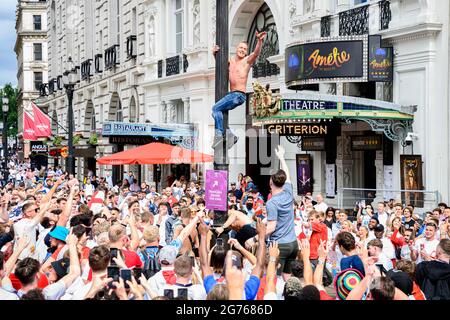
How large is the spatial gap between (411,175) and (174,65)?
55.0 feet

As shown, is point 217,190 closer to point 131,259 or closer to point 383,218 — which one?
point 131,259

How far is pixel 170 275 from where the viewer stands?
7.32 metres

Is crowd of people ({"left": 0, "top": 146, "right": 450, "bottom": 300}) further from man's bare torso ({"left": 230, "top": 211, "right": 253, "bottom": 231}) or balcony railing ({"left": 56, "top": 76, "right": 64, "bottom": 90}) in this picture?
balcony railing ({"left": 56, "top": 76, "right": 64, "bottom": 90})

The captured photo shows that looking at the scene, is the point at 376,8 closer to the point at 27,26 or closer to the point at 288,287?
the point at 288,287

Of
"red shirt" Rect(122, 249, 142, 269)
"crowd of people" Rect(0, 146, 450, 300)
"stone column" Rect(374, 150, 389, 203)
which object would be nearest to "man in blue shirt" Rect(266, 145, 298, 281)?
"crowd of people" Rect(0, 146, 450, 300)

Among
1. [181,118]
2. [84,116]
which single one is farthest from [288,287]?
[84,116]

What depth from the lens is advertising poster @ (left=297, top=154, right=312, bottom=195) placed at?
24297mm

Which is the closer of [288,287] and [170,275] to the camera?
[288,287]

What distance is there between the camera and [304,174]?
2448 cm

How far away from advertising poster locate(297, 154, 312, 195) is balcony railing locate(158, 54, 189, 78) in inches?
388

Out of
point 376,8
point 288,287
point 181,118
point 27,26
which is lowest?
point 288,287

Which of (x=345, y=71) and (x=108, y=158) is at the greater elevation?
(x=345, y=71)
